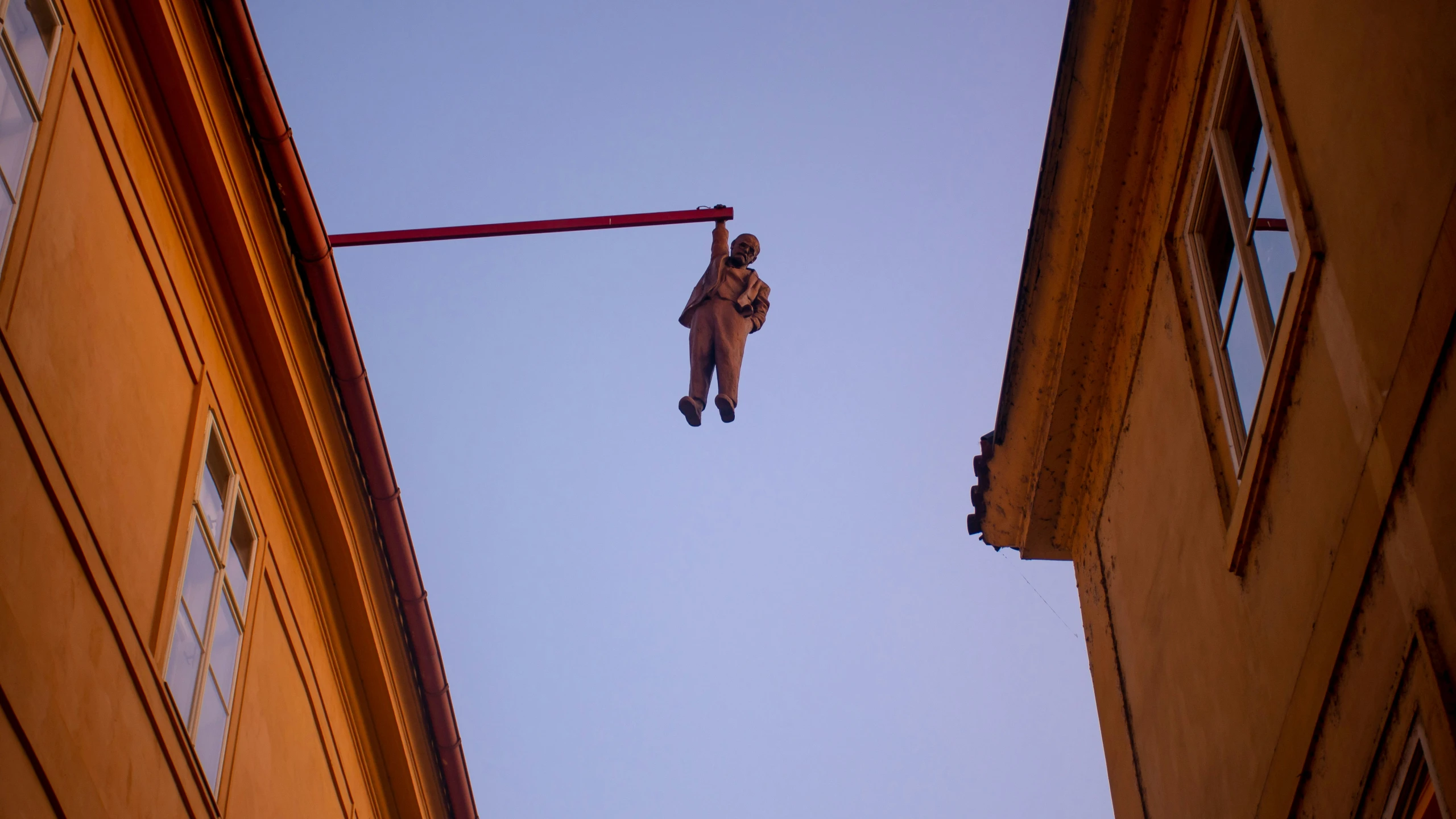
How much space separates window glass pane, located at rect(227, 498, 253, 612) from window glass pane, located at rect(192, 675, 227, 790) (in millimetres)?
579

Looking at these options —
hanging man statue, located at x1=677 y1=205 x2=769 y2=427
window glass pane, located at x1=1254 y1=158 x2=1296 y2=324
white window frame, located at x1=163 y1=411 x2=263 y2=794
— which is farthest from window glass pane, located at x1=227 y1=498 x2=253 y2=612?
window glass pane, located at x1=1254 y1=158 x2=1296 y2=324

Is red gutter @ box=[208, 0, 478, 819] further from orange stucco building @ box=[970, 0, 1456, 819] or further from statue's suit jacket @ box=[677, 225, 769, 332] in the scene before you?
orange stucco building @ box=[970, 0, 1456, 819]

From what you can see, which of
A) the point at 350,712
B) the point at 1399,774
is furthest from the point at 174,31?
the point at 1399,774

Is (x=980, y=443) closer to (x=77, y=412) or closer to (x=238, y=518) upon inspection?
(x=238, y=518)

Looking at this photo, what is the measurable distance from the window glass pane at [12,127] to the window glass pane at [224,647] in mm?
2395

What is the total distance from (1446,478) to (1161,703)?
10.1 feet

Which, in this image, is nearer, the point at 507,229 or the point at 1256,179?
the point at 1256,179

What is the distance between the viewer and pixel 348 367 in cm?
840

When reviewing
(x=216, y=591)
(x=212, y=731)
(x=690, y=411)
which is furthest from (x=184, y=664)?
(x=690, y=411)

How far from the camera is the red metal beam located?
848 cm

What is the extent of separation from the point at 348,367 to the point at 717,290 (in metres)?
2.68

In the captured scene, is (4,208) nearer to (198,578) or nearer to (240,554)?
(198,578)

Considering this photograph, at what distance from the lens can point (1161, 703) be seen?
709 centimetres

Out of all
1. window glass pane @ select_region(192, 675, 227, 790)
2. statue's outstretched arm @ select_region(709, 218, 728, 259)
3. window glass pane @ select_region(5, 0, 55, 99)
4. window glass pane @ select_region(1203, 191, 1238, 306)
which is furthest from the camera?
statue's outstretched arm @ select_region(709, 218, 728, 259)
